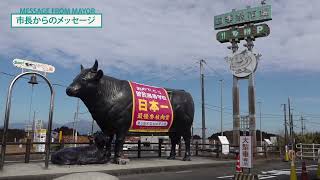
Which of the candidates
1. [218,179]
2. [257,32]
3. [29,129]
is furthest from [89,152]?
[29,129]

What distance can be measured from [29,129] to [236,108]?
21.3m

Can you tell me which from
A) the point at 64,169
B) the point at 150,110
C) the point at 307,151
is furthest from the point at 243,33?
the point at 64,169

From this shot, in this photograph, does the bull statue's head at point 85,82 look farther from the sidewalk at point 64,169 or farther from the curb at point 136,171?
the curb at point 136,171

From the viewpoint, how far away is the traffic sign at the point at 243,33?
3155cm

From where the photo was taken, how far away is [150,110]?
51.6ft

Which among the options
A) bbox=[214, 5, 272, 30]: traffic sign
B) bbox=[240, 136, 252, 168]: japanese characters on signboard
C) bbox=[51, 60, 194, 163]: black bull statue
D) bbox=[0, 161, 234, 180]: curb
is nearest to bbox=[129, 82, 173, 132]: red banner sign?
bbox=[51, 60, 194, 163]: black bull statue

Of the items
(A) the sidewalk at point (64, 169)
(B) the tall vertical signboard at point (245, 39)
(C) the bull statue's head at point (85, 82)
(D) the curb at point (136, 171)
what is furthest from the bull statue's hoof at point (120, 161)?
(B) the tall vertical signboard at point (245, 39)

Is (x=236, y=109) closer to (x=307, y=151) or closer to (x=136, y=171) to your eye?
(x=307, y=151)

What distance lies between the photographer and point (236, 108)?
32469 mm

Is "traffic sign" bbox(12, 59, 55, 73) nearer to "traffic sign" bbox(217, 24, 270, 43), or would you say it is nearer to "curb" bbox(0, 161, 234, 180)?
"curb" bbox(0, 161, 234, 180)

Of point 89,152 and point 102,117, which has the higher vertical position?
point 102,117

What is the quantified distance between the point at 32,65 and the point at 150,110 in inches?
196

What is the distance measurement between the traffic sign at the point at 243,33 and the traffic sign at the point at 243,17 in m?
0.59

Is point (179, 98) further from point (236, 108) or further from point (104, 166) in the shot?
point (236, 108)
